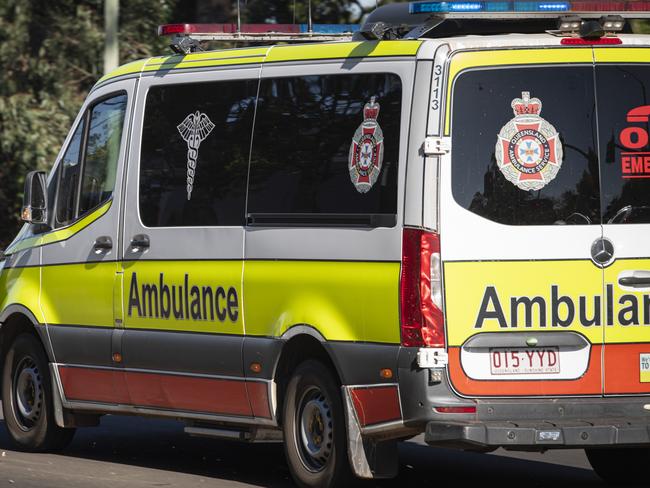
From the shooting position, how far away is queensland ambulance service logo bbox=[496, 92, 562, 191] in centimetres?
792

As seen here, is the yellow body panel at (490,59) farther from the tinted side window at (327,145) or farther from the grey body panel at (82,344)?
the grey body panel at (82,344)

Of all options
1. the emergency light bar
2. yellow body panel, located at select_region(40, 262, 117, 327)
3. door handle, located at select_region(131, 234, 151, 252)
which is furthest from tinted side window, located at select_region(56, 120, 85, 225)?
the emergency light bar

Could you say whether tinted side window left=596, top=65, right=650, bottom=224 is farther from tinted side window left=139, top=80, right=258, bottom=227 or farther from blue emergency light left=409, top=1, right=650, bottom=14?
tinted side window left=139, top=80, right=258, bottom=227

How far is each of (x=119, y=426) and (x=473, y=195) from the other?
17.3 ft

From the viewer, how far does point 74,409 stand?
34.4 feet

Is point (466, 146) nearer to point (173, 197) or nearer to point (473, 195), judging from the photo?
point (473, 195)

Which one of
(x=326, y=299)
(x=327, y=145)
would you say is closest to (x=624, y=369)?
(x=326, y=299)

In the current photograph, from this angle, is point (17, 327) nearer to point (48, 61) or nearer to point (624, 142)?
point (624, 142)

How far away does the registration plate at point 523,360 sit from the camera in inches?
309

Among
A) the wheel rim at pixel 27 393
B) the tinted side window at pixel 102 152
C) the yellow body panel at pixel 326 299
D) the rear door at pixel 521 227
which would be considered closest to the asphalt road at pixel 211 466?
the wheel rim at pixel 27 393

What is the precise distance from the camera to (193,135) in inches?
376

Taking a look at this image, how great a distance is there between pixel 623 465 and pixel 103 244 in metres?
3.44

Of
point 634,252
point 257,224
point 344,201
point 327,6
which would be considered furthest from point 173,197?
point 327,6

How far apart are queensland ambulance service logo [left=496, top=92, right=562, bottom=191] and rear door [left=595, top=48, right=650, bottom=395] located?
30 centimetres
